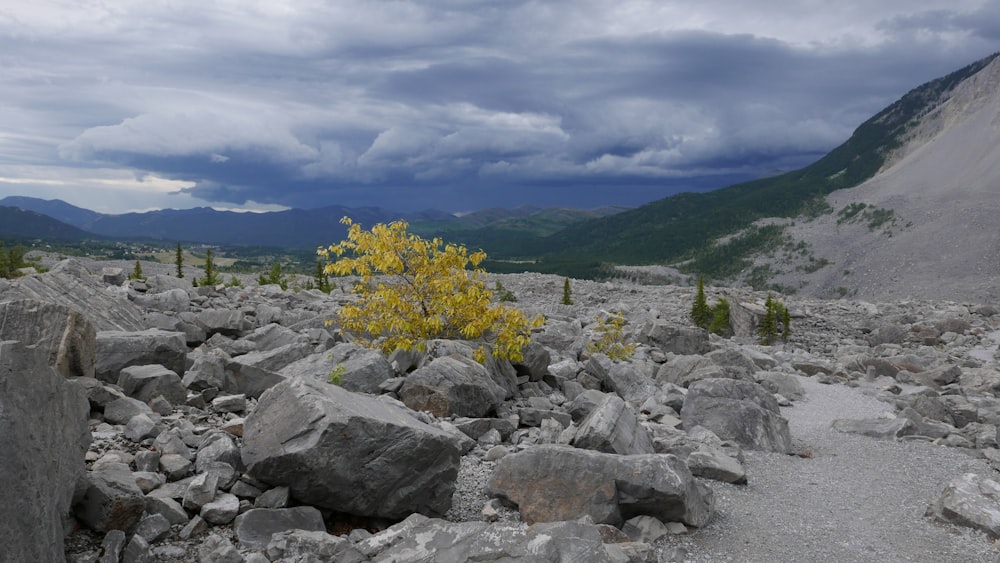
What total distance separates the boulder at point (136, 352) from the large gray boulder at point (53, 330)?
1812mm

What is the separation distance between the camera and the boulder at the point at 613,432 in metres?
12.1

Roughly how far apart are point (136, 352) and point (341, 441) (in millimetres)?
7577

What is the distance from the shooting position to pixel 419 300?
19.6 m

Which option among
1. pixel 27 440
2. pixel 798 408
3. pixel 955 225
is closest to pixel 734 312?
pixel 798 408

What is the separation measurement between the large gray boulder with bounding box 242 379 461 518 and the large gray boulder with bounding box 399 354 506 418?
4.37 metres

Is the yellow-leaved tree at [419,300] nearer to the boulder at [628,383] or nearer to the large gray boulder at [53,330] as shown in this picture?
the boulder at [628,383]

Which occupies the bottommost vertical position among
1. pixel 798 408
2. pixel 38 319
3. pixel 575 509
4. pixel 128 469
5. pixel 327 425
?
pixel 798 408

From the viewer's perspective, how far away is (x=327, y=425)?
9336mm

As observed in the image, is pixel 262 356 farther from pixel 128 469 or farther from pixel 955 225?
pixel 955 225

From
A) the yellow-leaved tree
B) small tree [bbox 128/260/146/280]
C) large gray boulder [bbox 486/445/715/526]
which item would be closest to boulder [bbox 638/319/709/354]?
the yellow-leaved tree

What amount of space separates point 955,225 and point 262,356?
203603 mm

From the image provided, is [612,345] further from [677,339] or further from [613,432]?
[613,432]

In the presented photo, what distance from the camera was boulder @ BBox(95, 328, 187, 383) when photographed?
14.1 meters

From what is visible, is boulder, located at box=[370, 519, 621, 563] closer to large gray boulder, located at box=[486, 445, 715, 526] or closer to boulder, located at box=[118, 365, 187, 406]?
large gray boulder, located at box=[486, 445, 715, 526]
